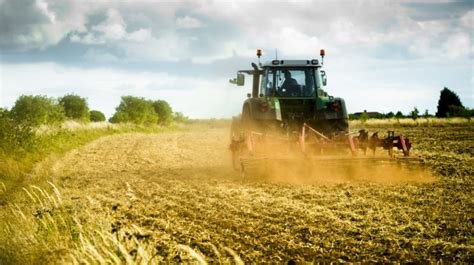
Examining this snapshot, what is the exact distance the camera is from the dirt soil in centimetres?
473

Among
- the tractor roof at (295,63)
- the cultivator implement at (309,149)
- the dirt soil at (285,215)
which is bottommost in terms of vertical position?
the dirt soil at (285,215)

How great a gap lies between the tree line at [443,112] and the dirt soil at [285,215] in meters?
26.7

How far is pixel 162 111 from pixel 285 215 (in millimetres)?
52532

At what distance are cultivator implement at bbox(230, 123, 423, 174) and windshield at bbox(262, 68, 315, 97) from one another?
3.63 feet

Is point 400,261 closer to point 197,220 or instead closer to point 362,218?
point 362,218

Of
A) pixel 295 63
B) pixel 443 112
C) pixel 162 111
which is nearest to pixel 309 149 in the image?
pixel 295 63

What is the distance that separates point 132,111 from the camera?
47875mm

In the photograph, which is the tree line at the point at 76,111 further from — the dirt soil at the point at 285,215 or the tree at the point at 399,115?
the tree at the point at 399,115

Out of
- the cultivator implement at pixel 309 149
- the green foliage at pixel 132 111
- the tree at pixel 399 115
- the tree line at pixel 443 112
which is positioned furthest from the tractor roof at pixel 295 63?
the green foliage at pixel 132 111

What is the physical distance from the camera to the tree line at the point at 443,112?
3450 cm

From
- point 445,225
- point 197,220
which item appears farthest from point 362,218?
point 197,220

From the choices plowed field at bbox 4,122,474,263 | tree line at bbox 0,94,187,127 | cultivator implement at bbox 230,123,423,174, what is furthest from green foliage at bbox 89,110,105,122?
cultivator implement at bbox 230,123,423,174

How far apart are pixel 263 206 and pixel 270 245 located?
1.96 meters

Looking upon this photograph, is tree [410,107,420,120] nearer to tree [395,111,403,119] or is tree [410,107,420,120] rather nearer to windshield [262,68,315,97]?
tree [395,111,403,119]
